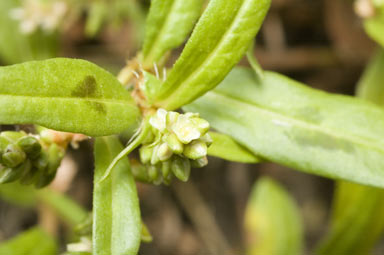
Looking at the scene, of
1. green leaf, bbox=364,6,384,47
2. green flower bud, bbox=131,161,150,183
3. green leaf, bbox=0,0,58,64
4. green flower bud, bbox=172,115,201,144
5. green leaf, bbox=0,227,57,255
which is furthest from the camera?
green leaf, bbox=0,0,58,64

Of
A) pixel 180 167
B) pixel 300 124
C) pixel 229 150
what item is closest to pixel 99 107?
pixel 180 167

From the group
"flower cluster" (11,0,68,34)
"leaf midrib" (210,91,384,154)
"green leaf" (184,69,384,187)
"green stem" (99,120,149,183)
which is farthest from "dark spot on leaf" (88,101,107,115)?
"flower cluster" (11,0,68,34)

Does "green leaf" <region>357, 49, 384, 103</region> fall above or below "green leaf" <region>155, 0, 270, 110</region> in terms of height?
below

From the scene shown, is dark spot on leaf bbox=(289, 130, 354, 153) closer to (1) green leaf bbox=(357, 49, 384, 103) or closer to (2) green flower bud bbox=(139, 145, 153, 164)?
(2) green flower bud bbox=(139, 145, 153, 164)

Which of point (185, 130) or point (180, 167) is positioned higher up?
point (185, 130)

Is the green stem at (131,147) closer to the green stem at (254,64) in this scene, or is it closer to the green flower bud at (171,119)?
the green flower bud at (171,119)

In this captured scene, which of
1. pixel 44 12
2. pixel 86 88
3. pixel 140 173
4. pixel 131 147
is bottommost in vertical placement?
pixel 44 12

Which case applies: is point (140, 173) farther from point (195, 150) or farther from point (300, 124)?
point (300, 124)
